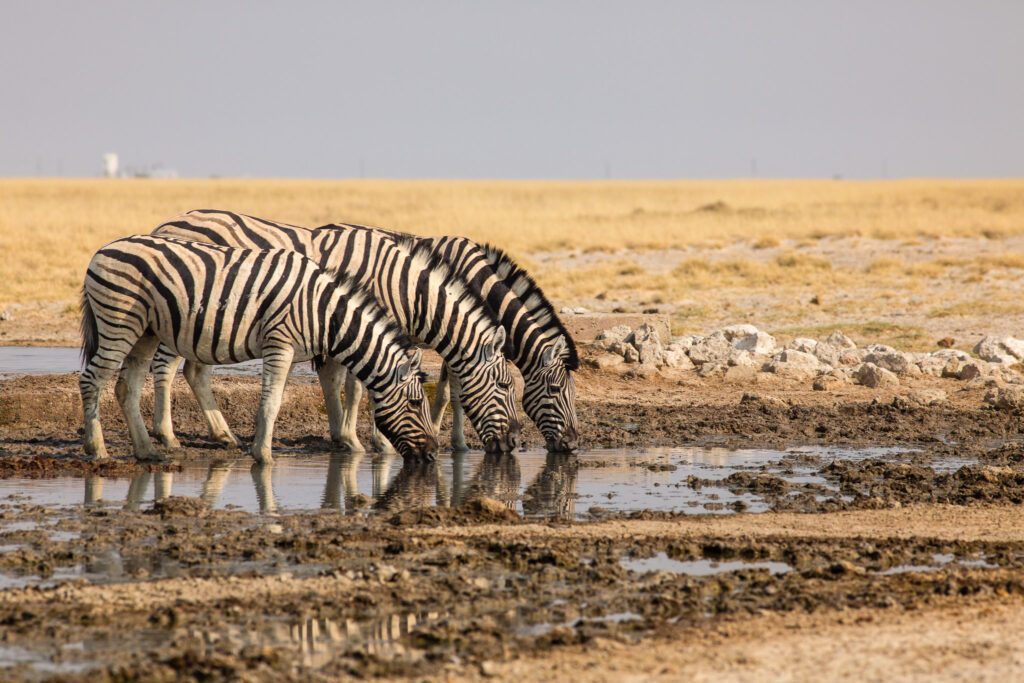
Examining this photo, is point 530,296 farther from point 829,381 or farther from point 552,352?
point 829,381

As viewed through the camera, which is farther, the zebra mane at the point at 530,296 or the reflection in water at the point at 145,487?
the zebra mane at the point at 530,296

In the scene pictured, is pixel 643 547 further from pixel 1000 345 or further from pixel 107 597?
pixel 1000 345

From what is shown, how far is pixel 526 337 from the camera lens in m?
11.1

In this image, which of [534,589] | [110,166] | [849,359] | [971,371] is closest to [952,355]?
[971,371]

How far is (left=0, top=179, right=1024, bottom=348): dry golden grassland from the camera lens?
22.7 metres

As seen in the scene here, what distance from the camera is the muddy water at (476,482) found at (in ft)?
26.9

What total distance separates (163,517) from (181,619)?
230cm

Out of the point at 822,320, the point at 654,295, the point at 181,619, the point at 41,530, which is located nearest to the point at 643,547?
the point at 181,619

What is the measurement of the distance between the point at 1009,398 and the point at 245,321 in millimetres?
8509

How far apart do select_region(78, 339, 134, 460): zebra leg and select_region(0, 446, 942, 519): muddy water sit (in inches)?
29.2

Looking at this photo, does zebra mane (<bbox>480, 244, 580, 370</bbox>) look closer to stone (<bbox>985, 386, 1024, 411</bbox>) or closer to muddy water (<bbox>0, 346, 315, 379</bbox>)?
muddy water (<bbox>0, 346, 315, 379</bbox>)

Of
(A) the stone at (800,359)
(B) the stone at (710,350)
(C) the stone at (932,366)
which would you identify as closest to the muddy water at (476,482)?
(A) the stone at (800,359)

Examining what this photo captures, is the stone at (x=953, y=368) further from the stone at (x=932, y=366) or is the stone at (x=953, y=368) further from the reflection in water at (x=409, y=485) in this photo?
the reflection in water at (x=409, y=485)

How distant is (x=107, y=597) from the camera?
567cm
